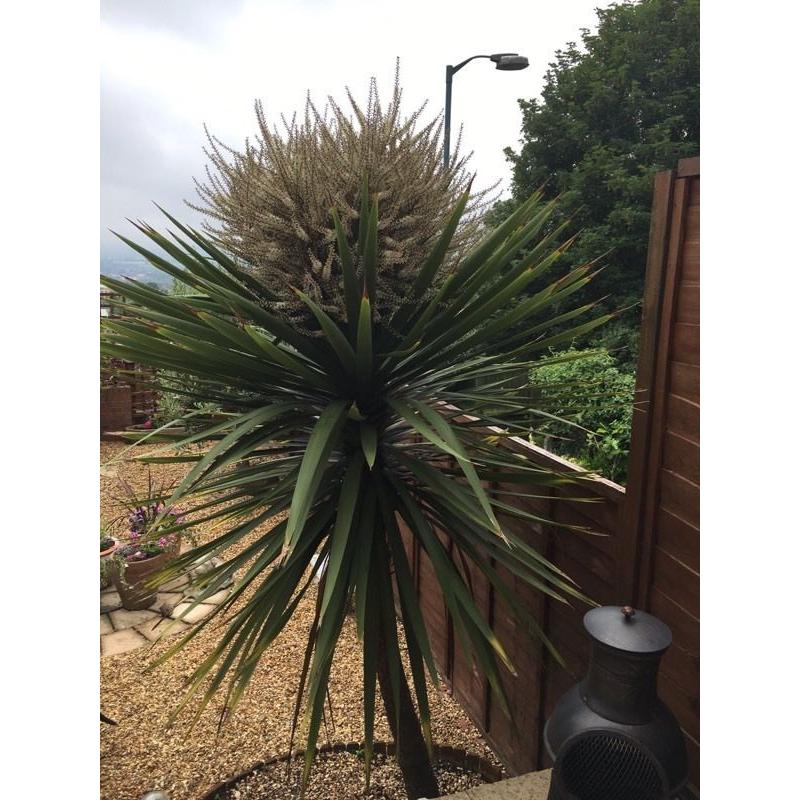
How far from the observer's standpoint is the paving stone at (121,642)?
306 cm

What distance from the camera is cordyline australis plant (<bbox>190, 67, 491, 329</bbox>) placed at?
1.41 metres

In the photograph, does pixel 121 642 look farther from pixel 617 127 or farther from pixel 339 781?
pixel 617 127

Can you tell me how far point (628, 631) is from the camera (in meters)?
1.09

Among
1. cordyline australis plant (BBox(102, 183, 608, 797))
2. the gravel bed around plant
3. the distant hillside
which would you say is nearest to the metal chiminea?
cordyline australis plant (BBox(102, 183, 608, 797))

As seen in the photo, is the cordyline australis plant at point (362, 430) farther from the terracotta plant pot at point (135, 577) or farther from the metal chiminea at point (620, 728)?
the terracotta plant pot at point (135, 577)

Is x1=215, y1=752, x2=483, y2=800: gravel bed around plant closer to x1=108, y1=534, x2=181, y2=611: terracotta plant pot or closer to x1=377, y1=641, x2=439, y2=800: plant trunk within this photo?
x1=377, y1=641, x2=439, y2=800: plant trunk

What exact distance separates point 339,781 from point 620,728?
4.74 feet

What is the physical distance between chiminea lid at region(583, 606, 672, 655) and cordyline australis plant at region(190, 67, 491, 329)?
2.69 ft

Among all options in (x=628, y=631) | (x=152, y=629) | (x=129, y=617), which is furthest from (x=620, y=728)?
(x=129, y=617)

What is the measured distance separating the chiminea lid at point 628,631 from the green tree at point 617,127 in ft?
27.2

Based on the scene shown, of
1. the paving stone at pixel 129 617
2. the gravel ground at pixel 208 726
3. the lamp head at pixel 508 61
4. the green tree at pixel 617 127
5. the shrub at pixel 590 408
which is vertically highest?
the green tree at pixel 617 127

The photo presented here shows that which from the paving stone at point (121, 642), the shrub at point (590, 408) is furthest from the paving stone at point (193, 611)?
the shrub at point (590, 408)
